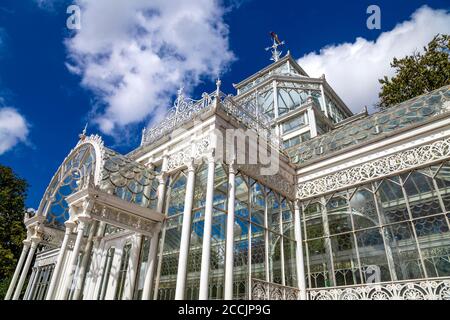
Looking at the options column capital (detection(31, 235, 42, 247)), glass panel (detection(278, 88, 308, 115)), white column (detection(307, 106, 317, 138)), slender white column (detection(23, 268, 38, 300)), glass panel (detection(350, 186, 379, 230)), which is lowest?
slender white column (detection(23, 268, 38, 300))

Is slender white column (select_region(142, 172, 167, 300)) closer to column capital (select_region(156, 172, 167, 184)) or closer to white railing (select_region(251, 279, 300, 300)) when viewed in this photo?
column capital (select_region(156, 172, 167, 184))

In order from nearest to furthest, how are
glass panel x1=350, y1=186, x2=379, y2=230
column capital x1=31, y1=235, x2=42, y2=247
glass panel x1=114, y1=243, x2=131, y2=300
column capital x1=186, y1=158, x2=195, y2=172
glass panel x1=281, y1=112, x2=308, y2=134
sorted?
column capital x1=186, y1=158, x2=195, y2=172 < glass panel x1=114, y1=243, x2=131, y2=300 < glass panel x1=350, y1=186, x2=379, y2=230 < column capital x1=31, y1=235, x2=42, y2=247 < glass panel x1=281, y1=112, x2=308, y2=134

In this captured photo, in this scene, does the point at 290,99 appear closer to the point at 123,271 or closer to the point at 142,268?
the point at 142,268

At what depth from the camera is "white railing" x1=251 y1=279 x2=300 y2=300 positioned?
680 cm

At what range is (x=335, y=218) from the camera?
881 centimetres

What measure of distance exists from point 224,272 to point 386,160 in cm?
560

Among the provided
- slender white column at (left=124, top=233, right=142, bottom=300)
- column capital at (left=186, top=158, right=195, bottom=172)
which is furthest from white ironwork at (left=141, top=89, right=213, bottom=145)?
slender white column at (left=124, top=233, right=142, bottom=300)

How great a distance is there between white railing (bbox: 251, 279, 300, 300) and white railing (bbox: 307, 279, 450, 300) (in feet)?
2.43

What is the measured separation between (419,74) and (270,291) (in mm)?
14613

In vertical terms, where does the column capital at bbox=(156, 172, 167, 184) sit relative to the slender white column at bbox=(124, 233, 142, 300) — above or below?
above

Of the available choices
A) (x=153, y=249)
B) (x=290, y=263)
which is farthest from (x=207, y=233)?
(x=290, y=263)

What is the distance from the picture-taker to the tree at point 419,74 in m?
14.8

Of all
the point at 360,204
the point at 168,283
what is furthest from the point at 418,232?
the point at 168,283

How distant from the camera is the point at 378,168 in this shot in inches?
333
